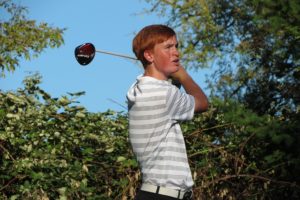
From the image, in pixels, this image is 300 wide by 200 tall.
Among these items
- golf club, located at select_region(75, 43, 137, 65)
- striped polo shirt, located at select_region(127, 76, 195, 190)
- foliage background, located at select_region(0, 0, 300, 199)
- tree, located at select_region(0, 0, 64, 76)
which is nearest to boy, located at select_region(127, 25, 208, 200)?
striped polo shirt, located at select_region(127, 76, 195, 190)

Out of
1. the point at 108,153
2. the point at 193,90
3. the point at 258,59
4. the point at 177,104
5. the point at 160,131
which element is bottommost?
the point at 160,131

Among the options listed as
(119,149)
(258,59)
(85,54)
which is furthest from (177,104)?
(258,59)

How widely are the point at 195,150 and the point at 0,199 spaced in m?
1.78

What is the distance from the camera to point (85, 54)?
5496 mm

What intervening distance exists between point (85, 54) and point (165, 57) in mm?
1407

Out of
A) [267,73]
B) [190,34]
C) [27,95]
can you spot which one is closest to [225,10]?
[190,34]

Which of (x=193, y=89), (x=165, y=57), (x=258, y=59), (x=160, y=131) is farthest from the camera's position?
(x=258, y=59)

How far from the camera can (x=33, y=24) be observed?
62.6ft

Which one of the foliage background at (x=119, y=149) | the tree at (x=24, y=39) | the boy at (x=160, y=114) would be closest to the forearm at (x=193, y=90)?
the boy at (x=160, y=114)

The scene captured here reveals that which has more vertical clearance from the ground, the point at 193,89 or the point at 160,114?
the point at 193,89

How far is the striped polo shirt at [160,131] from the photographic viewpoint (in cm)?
403

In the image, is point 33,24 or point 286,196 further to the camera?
point 33,24

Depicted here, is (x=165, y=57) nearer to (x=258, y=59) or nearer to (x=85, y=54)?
(x=85, y=54)

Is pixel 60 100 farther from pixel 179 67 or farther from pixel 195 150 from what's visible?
pixel 179 67
